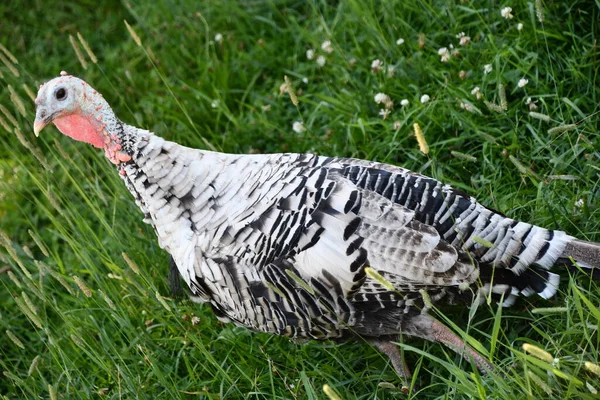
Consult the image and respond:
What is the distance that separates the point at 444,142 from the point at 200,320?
4.85 feet

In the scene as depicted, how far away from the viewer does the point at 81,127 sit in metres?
3.42

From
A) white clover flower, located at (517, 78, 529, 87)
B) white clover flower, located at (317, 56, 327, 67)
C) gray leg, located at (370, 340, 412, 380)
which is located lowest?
gray leg, located at (370, 340, 412, 380)

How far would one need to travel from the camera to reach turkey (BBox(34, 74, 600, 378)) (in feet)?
9.75

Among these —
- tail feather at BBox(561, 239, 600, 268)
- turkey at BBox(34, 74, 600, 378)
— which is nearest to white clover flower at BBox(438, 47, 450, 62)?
turkey at BBox(34, 74, 600, 378)

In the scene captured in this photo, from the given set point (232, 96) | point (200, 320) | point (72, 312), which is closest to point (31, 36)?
point (232, 96)

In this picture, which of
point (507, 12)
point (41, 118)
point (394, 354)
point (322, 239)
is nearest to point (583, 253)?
point (394, 354)

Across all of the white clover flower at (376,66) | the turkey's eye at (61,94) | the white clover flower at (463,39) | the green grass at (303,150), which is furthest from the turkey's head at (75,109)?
the white clover flower at (463,39)

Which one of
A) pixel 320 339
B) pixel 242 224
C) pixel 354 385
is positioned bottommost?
pixel 354 385

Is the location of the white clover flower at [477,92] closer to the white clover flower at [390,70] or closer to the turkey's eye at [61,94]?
the white clover flower at [390,70]

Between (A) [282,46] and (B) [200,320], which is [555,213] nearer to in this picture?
(B) [200,320]

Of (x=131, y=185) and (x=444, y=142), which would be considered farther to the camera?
(x=444, y=142)

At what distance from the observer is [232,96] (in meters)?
5.11

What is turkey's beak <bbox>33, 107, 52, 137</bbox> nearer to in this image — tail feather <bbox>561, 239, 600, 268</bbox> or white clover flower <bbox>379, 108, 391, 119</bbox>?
white clover flower <bbox>379, 108, 391, 119</bbox>

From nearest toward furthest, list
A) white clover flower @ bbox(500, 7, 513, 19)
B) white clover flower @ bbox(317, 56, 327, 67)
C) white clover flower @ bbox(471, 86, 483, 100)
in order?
1. white clover flower @ bbox(471, 86, 483, 100)
2. white clover flower @ bbox(500, 7, 513, 19)
3. white clover flower @ bbox(317, 56, 327, 67)
